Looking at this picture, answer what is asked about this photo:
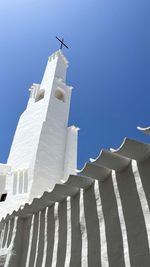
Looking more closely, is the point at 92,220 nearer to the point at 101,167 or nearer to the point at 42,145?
the point at 101,167

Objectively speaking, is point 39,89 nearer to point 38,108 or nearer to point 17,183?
point 38,108

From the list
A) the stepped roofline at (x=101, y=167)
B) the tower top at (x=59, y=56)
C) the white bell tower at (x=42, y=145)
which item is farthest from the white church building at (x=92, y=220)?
the tower top at (x=59, y=56)

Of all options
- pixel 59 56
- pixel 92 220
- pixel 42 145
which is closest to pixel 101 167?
pixel 92 220

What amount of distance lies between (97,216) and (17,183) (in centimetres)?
606

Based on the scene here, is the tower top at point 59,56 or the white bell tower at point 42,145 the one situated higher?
the tower top at point 59,56

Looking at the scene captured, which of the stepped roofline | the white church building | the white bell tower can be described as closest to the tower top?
the white bell tower

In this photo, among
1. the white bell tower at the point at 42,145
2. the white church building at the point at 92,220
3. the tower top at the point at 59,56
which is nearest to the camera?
the white church building at the point at 92,220

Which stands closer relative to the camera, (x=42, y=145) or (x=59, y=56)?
(x=42, y=145)

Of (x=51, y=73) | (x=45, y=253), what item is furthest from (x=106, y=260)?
(x=51, y=73)

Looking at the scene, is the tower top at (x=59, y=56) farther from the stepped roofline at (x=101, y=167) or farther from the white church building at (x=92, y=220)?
the stepped roofline at (x=101, y=167)

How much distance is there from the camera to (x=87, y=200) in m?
3.77

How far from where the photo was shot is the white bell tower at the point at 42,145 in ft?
29.4

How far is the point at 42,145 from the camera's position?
10.0 meters

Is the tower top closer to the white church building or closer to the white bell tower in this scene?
the white bell tower
